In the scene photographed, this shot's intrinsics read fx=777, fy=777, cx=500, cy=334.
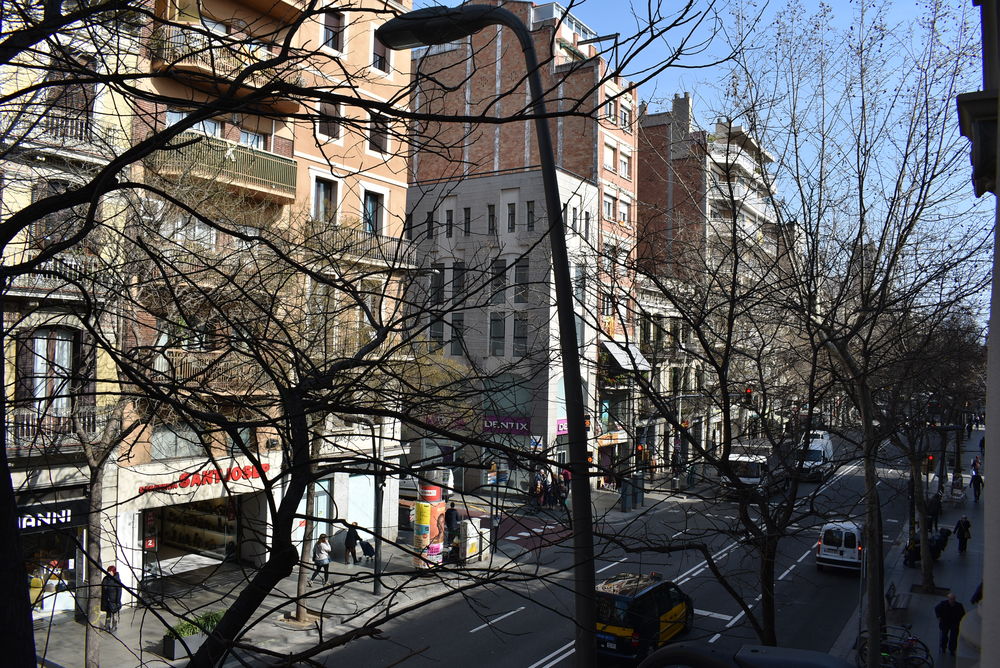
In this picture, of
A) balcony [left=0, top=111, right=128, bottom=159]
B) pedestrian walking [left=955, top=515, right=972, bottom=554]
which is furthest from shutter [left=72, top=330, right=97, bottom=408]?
pedestrian walking [left=955, top=515, right=972, bottom=554]

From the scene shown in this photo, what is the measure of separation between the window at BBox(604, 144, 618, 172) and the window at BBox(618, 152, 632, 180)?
1.27ft

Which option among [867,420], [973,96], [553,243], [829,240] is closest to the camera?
[973,96]

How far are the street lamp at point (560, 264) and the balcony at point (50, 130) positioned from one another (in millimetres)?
2197

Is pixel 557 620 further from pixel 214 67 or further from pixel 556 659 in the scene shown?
pixel 214 67

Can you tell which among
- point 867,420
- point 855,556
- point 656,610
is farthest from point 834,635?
point 867,420

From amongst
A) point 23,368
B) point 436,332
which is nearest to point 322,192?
point 436,332

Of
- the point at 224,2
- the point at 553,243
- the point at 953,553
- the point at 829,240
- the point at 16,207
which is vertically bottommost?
the point at 953,553

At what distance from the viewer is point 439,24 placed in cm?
462

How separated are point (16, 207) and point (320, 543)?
30.9 feet

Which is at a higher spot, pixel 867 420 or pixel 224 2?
pixel 224 2

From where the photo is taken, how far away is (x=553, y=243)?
6332 mm

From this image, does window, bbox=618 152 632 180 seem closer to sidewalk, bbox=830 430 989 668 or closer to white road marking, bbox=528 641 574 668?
sidewalk, bbox=830 430 989 668

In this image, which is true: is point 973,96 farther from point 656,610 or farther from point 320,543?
point 320,543

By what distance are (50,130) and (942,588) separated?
22.5 m
